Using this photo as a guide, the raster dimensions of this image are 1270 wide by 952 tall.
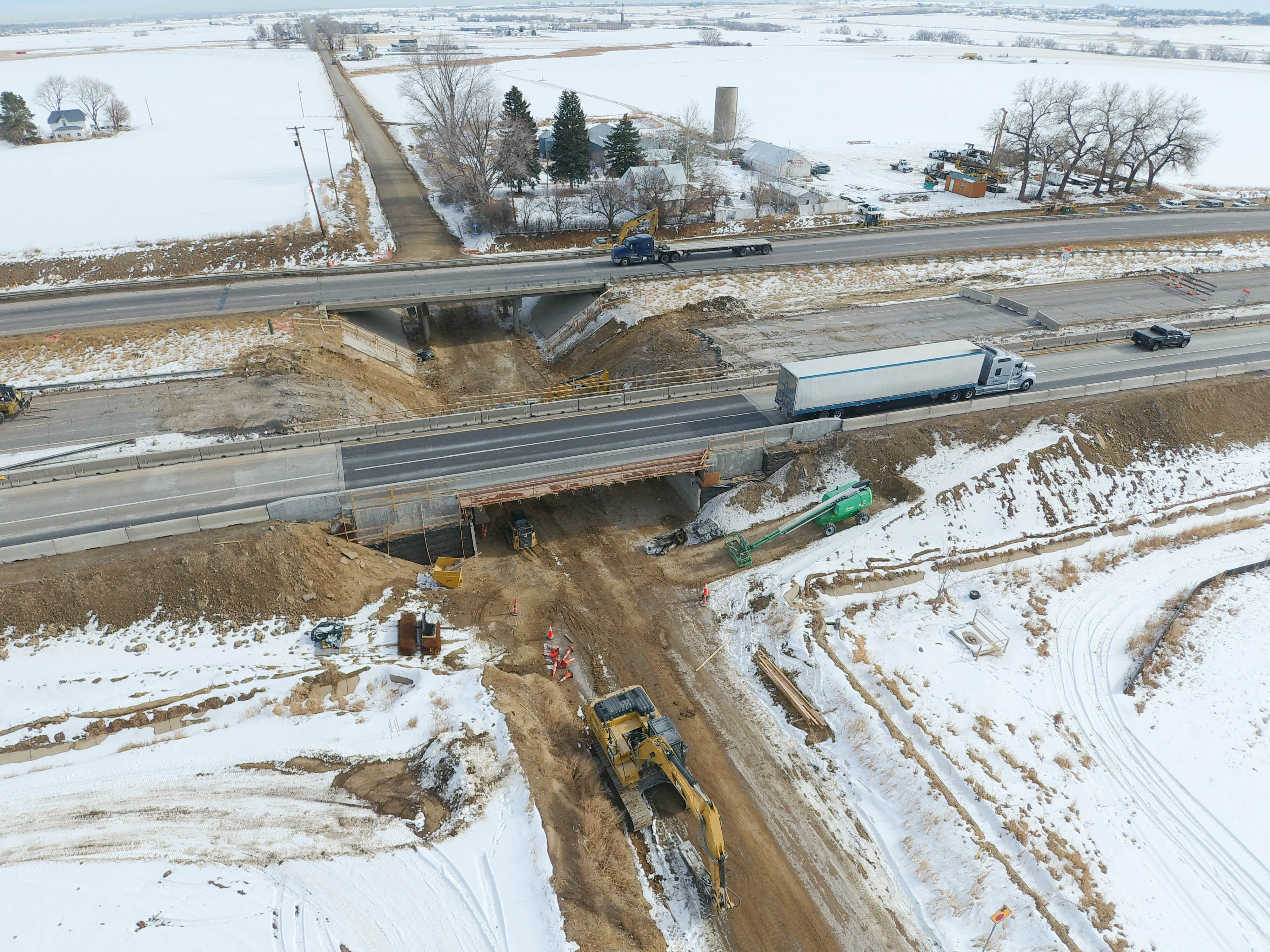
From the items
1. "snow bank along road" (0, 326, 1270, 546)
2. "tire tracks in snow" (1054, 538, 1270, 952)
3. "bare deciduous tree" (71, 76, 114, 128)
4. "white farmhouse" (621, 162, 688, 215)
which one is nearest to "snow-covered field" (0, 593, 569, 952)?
"snow bank along road" (0, 326, 1270, 546)

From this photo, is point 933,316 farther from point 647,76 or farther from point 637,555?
point 647,76

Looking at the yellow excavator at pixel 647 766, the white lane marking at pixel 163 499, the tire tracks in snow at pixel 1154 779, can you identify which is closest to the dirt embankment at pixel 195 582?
the white lane marking at pixel 163 499

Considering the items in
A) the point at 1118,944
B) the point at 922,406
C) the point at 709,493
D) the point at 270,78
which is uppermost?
the point at 270,78

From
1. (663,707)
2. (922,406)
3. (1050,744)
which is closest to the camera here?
(1050,744)

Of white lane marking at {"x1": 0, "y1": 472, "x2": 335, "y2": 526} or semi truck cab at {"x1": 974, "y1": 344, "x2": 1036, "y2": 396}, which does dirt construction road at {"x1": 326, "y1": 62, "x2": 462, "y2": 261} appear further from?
semi truck cab at {"x1": 974, "y1": 344, "x2": 1036, "y2": 396}

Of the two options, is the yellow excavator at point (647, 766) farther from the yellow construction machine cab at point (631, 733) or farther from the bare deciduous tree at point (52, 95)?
the bare deciduous tree at point (52, 95)

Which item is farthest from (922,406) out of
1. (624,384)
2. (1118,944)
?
(1118,944)

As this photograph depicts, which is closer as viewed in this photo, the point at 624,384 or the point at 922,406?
the point at 922,406
